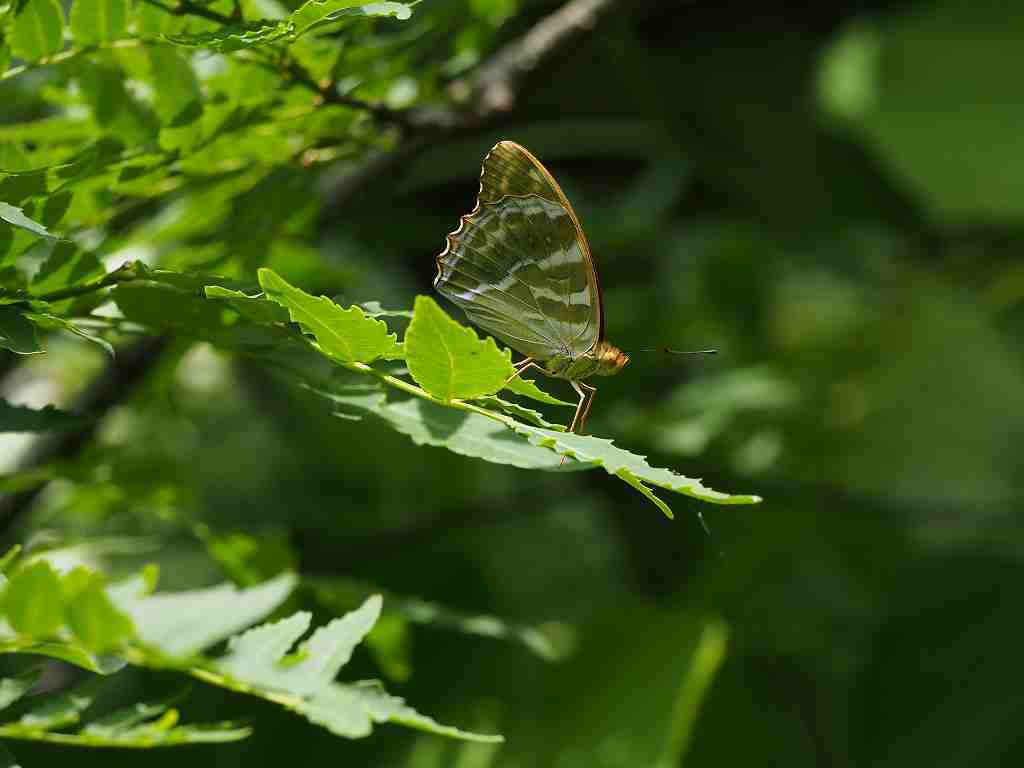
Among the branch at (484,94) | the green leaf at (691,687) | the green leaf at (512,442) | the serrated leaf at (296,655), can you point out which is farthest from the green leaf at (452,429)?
the green leaf at (691,687)

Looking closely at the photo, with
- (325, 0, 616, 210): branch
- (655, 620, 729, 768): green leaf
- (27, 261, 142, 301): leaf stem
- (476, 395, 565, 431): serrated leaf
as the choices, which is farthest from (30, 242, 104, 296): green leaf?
(655, 620, 729, 768): green leaf

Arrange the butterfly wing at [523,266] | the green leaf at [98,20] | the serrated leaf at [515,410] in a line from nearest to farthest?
1. the serrated leaf at [515,410]
2. the green leaf at [98,20]
3. the butterfly wing at [523,266]

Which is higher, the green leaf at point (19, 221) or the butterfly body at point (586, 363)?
the green leaf at point (19, 221)

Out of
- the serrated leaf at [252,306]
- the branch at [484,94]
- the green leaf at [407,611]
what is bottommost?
the green leaf at [407,611]

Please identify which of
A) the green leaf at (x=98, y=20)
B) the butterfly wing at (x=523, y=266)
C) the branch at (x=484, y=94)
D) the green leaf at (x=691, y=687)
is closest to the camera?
the green leaf at (x=98, y=20)

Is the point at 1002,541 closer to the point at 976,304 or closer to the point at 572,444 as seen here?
the point at 976,304

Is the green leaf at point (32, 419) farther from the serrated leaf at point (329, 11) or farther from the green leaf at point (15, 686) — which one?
the serrated leaf at point (329, 11)

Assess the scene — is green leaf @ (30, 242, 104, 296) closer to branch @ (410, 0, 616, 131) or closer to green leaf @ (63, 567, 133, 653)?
green leaf @ (63, 567, 133, 653)

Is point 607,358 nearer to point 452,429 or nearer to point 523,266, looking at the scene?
point 523,266
